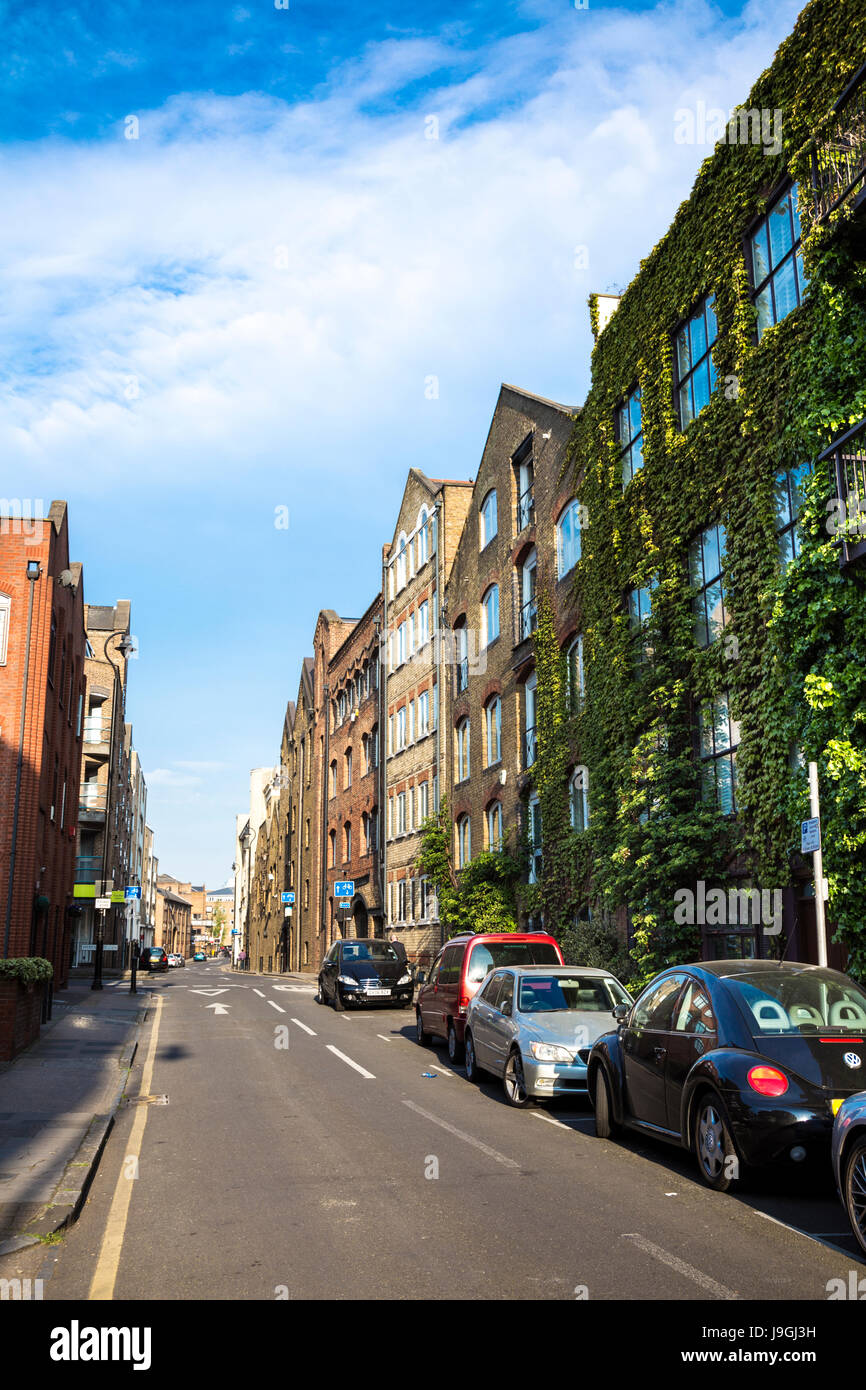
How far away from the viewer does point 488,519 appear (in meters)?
31.9

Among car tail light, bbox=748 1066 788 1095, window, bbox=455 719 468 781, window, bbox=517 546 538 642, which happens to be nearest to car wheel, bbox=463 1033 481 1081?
car tail light, bbox=748 1066 788 1095

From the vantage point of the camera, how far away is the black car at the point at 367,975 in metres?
26.7

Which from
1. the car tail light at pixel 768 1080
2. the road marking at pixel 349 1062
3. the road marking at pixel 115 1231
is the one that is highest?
the car tail light at pixel 768 1080

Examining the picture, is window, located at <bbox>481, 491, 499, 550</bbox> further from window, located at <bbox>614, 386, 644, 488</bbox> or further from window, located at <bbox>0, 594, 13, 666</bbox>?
window, located at <bbox>0, 594, 13, 666</bbox>

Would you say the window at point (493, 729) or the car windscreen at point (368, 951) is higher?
the window at point (493, 729)

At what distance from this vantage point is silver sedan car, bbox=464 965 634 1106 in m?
12.1

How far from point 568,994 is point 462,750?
20744mm

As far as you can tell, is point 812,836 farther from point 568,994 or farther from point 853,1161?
point 853,1161

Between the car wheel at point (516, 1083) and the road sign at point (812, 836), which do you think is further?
the car wheel at point (516, 1083)

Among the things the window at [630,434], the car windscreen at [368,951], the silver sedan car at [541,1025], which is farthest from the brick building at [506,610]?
the silver sedan car at [541,1025]

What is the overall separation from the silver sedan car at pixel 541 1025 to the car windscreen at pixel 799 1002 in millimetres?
3762

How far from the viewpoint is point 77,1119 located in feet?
36.8

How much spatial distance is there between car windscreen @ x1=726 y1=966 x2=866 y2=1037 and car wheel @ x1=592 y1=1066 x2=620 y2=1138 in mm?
2354

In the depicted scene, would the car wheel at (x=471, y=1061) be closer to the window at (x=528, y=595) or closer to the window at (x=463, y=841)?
the window at (x=528, y=595)
